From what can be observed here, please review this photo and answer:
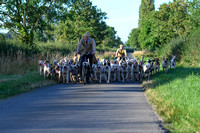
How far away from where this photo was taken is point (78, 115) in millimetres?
6762

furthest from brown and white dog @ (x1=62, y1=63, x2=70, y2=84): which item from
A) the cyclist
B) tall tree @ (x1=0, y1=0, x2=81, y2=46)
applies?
tall tree @ (x1=0, y1=0, x2=81, y2=46)

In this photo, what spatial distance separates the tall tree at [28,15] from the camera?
75.4 feet

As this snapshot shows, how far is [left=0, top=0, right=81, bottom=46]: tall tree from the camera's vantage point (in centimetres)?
2297

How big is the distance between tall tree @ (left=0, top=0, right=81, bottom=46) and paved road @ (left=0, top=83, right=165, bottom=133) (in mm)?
15294

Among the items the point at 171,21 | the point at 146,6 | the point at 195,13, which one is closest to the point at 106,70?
the point at 195,13

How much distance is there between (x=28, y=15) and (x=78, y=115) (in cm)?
1893

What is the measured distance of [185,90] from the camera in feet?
32.7

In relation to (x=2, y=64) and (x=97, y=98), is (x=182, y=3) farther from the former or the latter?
(x=97, y=98)

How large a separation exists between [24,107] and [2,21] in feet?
56.9

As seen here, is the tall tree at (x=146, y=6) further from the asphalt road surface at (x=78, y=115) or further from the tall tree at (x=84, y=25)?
the asphalt road surface at (x=78, y=115)

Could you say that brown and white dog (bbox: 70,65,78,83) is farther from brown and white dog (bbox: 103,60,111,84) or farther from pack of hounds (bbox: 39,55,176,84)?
brown and white dog (bbox: 103,60,111,84)

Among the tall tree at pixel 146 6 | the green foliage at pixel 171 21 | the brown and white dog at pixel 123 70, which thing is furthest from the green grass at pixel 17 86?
the tall tree at pixel 146 6

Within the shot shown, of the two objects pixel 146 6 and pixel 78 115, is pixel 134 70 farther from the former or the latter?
pixel 146 6

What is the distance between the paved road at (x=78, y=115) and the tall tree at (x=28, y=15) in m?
15.3
